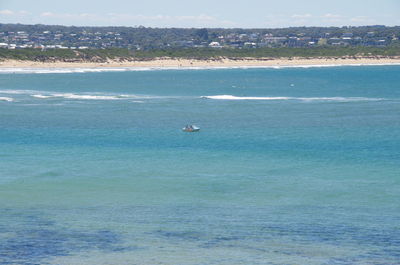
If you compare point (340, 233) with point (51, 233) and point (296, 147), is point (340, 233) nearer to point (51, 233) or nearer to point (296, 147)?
point (51, 233)

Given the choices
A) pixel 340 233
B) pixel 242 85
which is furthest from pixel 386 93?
pixel 340 233

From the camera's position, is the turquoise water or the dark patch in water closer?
the dark patch in water

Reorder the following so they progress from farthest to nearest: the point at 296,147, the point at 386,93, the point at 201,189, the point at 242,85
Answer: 1. the point at 242,85
2. the point at 386,93
3. the point at 296,147
4. the point at 201,189

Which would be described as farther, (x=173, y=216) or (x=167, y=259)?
(x=173, y=216)

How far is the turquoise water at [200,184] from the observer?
31031mm

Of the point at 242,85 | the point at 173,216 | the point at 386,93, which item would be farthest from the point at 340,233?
the point at 242,85

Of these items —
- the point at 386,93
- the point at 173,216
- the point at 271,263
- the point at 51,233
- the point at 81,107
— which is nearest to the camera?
the point at 271,263

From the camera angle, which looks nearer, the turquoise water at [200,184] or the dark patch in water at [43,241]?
the dark patch in water at [43,241]

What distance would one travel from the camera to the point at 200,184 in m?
43.5

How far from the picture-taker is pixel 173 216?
36312 mm

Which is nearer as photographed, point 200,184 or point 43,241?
point 43,241

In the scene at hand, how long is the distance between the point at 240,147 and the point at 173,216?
70.4ft

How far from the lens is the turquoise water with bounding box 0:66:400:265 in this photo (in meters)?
31.0

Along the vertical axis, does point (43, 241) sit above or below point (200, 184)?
above
